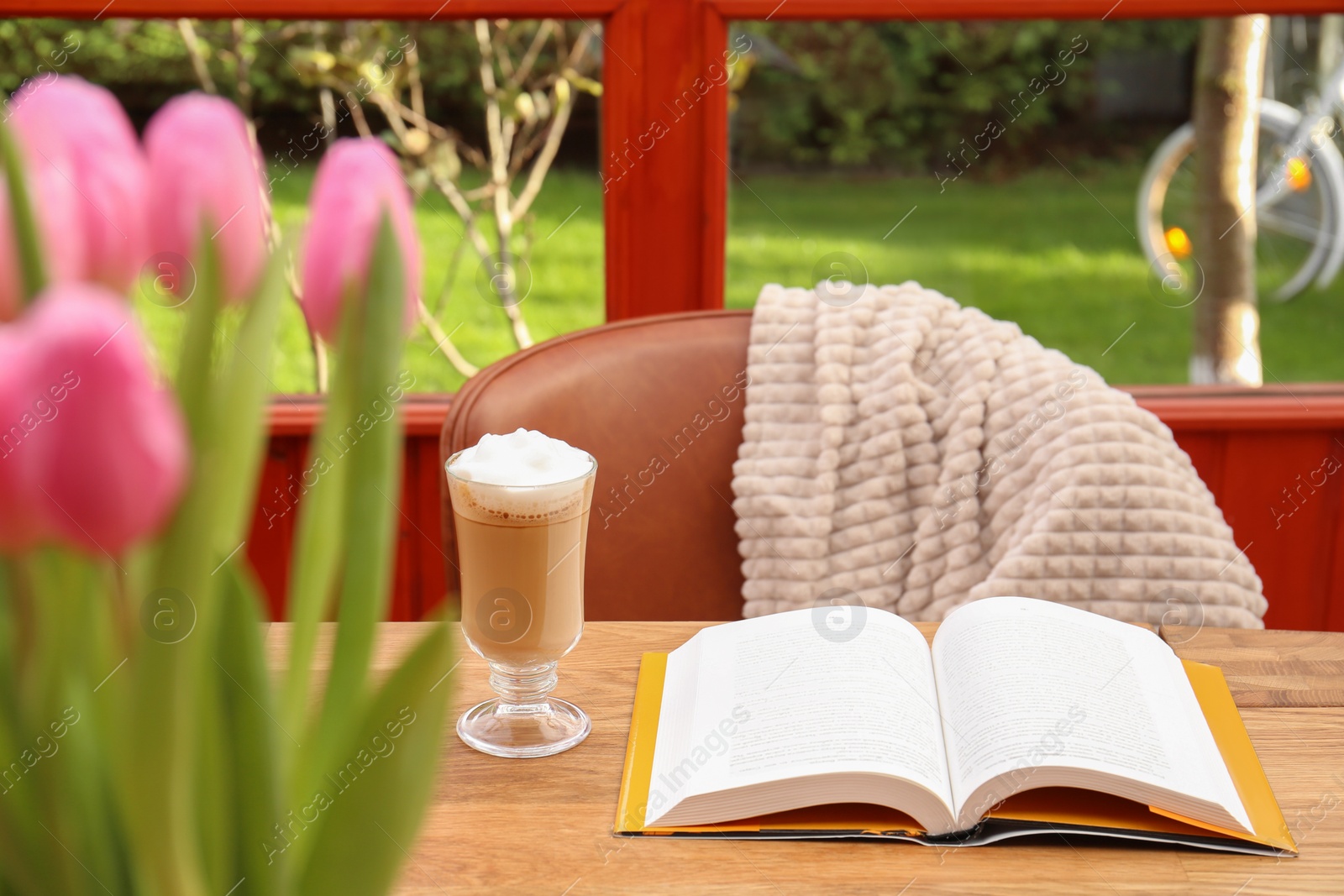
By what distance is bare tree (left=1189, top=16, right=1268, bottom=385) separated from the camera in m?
1.97

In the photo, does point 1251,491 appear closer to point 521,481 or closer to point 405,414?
point 405,414

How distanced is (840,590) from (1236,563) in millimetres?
403

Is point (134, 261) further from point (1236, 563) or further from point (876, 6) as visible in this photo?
point (876, 6)

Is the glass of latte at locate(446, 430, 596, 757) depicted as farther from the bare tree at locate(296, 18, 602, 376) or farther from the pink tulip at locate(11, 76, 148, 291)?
the bare tree at locate(296, 18, 602, 376)

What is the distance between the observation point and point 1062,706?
0.80 metres

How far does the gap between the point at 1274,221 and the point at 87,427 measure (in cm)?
272

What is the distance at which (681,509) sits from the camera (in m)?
1.33

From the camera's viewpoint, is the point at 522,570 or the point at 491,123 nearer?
the point at 522,570

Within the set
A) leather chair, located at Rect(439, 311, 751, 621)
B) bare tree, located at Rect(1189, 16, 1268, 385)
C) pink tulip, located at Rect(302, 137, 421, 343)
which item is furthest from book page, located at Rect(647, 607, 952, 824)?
bare tree, located at Rect(1189, 16, 1268, 385)

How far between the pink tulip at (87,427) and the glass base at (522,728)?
61 cm

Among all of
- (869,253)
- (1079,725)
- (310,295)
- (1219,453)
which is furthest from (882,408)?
(869,253)

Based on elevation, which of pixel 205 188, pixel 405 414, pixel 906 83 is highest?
pixel 906 83

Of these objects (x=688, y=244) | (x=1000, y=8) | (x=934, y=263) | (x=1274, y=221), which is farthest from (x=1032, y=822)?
(x=934, y=263)

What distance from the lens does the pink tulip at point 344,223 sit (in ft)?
0.92
